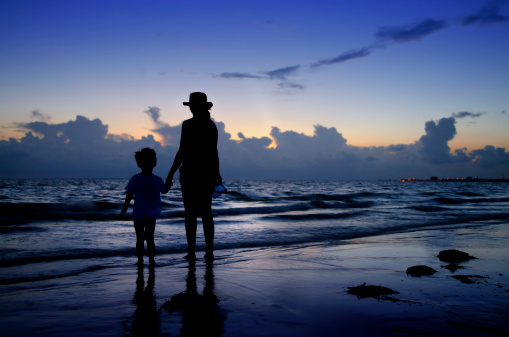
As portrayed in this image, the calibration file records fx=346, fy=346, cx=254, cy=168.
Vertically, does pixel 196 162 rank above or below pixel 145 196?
above

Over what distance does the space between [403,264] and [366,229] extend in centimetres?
504

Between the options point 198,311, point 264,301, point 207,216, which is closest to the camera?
point 198,311

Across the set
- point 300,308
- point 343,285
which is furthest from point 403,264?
point 300,308

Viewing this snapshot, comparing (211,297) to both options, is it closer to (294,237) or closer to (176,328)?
(176,328)

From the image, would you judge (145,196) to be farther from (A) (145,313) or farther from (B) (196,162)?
(A) (145,313)

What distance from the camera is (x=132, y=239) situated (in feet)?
23.2

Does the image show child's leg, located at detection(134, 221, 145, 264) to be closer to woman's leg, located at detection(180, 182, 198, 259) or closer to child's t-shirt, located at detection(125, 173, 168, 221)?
child's t-shirt, located at detection(125, 173, 168, 221)

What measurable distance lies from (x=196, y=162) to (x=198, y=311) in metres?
2.59

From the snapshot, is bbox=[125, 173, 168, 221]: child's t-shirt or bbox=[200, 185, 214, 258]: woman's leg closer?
bbox=[125, 173, 168, 221]: child's t-shirt

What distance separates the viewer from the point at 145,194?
4477 millimetres

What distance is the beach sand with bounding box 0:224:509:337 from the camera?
7.27 feet

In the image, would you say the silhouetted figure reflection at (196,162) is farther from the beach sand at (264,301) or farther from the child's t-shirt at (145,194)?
Result: the beach sand at (264,301)

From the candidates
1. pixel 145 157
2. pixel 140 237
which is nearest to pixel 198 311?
pixel 140 237

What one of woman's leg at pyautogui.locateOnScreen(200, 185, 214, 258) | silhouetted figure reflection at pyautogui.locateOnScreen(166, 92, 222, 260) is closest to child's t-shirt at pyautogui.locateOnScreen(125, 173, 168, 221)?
silhouetted figure reflection at pyautogui.locateOnScreen(166, 92, 222, 260)
